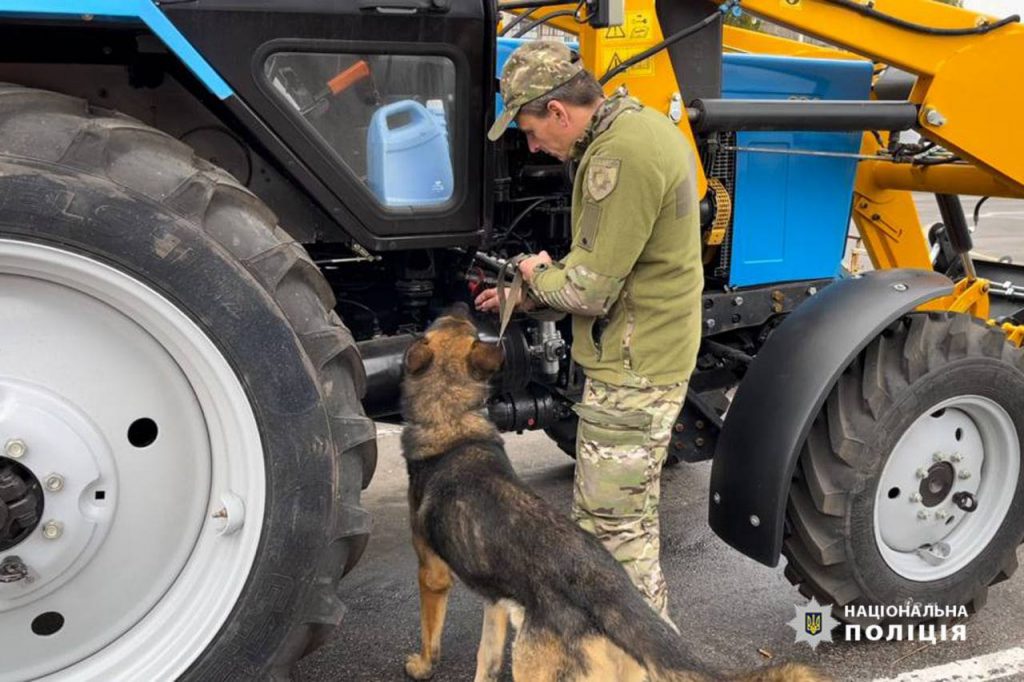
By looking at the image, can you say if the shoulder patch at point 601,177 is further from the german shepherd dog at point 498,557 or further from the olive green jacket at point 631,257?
the german shepherd dog at point 498,557

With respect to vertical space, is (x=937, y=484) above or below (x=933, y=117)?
below

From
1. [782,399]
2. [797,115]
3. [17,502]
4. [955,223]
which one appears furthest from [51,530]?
[955,223]

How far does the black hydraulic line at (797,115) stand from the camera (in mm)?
3041

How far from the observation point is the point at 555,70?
245 cm

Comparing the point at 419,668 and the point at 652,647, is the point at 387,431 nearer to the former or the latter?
the point at 419,668

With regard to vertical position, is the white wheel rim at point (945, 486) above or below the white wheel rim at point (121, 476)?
below

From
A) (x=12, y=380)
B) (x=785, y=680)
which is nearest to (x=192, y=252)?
(x=12, y=380)

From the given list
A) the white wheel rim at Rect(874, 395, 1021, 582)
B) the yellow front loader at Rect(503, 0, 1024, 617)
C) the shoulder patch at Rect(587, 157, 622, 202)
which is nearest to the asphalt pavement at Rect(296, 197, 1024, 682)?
→ the yellow front loader at Rect(503, 0, 1024, 617)

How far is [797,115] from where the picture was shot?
3.18 meters

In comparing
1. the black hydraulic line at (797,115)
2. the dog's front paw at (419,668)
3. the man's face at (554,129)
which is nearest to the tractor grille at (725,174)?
the black hydraulic line at (797,115)

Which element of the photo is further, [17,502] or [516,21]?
[516,21]

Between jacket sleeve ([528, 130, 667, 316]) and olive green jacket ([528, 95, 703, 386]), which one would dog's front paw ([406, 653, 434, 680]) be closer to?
olive green jacket ([528, 95, 703, 386])

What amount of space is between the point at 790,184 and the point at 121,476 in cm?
270
